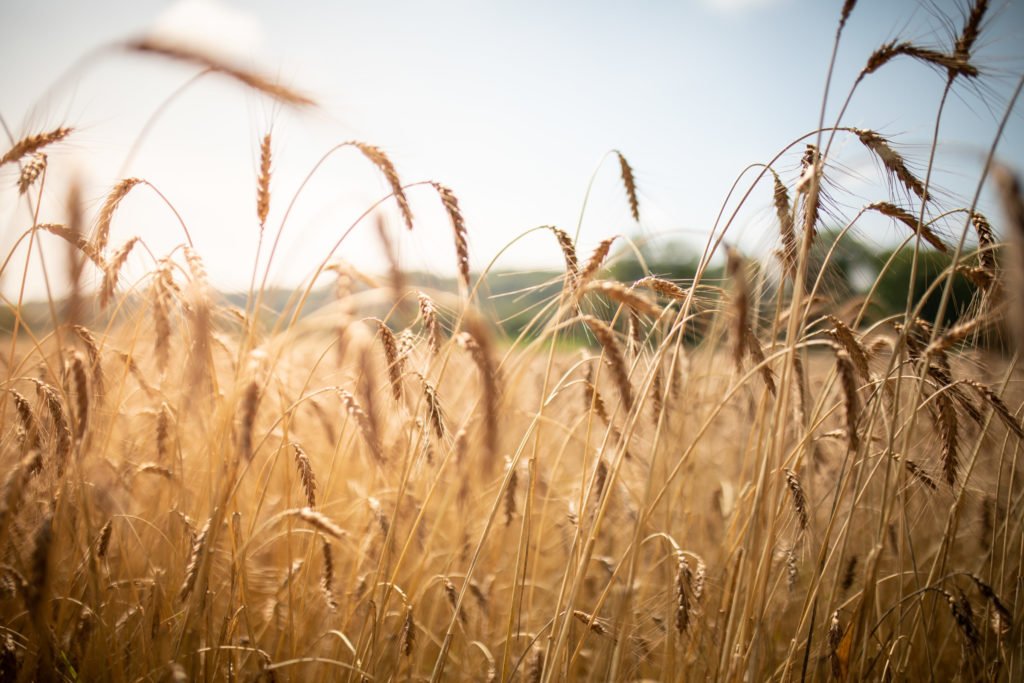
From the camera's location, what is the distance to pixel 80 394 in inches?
53.2

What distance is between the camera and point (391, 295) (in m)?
1.69

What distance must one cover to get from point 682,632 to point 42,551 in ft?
5.41

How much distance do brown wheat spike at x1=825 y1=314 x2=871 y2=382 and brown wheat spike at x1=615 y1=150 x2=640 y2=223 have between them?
3.06ft

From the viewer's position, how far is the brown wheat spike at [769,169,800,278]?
1.69 m

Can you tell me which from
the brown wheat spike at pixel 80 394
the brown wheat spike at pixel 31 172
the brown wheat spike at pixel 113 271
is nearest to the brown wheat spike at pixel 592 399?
the brown wheat spike at pixel 80 394

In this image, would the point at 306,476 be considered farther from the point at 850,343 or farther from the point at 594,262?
the point at 850,343

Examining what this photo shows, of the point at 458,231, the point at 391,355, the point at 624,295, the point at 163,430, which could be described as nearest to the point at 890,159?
the point at 624,295

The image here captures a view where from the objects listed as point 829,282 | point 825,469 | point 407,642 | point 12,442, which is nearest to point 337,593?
point 407,642

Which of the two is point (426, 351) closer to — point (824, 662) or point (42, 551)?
point (42, 551)

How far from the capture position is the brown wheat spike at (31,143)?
5.74ft

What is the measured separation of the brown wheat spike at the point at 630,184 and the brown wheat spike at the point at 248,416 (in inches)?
67.1

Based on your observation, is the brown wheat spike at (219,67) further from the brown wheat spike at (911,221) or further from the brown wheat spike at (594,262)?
the brown wheat spike at (911,221)

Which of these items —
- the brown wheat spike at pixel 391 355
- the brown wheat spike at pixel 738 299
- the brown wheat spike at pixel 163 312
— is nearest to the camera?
the brown wheat spike at pixel 738 299

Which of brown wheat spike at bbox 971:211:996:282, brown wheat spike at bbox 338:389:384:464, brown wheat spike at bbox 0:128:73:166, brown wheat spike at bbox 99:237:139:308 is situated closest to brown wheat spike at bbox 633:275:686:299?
brown wheat spike at bbox 338:389:384:464
